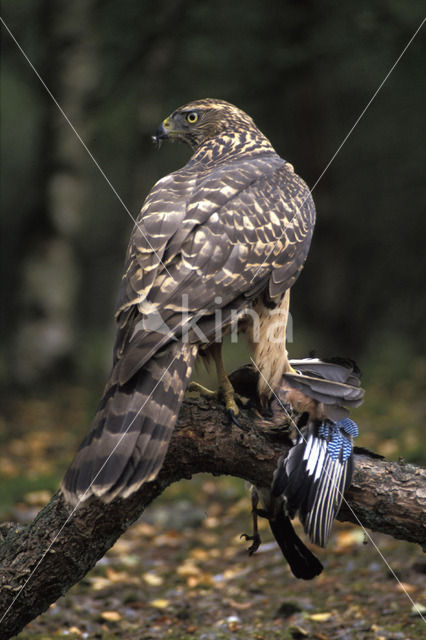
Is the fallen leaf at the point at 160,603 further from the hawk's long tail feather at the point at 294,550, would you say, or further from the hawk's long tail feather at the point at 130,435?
the hawk's long tail feather at the point at 130,435

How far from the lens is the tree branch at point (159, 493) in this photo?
3.23 meters

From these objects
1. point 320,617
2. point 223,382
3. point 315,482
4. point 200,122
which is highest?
point 200,122

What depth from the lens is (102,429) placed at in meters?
2.86

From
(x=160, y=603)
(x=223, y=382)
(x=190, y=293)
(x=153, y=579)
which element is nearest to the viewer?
(x=190, y=293)

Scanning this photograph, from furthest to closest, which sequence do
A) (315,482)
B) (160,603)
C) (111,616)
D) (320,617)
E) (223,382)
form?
(160,603) < (111,616) < (320,617) < (223,382) < (315,482)

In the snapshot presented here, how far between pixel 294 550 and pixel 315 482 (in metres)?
0.52

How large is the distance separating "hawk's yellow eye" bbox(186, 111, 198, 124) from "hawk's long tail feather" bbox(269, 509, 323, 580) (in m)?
2.57

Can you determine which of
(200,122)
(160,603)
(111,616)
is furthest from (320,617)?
(200,122)

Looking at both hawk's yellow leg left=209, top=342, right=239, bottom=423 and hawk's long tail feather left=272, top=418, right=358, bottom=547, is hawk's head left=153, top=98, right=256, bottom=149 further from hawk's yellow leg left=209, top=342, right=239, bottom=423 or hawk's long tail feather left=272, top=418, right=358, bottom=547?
hawk's long tail feather left=272, top=418, right=358, bottom=547

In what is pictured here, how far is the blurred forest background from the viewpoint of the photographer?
9.86m

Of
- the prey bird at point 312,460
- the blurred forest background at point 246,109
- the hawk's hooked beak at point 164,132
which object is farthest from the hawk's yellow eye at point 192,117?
the blurred forest background at point 246,109

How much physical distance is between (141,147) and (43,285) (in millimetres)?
2400

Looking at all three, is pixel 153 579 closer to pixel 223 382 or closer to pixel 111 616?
pixel 111 616

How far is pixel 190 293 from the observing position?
325 cm
